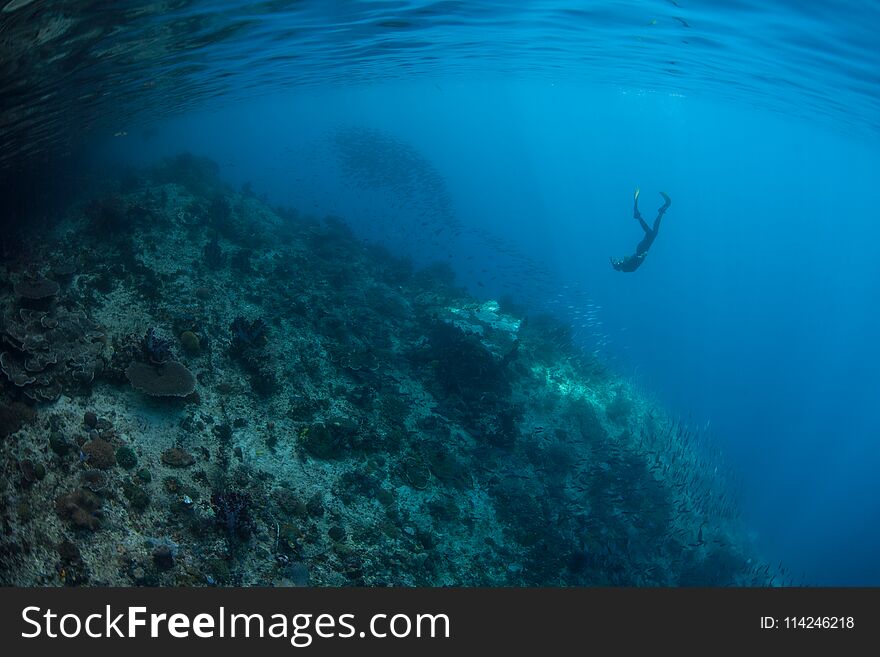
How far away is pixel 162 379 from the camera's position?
8812 millimetres

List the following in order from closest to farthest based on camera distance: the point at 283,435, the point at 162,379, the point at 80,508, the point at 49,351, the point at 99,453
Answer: the point at 80,508 < the point at 99,453 < the point at 49,351 < the point at 162,379 < the point at 283,435

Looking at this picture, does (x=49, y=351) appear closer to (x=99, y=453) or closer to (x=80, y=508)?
(x=99, y=453)

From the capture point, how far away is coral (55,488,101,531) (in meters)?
6.51

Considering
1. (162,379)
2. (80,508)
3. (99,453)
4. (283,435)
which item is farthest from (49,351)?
(283,435)

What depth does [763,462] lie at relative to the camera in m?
38.0

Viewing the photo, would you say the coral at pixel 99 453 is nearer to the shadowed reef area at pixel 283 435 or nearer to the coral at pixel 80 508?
the shadowed reef area at pixel 283 435

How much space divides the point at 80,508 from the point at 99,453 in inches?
41.7

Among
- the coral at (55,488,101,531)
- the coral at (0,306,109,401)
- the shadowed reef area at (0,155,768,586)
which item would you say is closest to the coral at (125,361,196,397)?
the shadowed reef area at (0,155,768,586)

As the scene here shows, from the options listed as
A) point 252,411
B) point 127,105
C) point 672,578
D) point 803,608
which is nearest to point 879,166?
point 672,578

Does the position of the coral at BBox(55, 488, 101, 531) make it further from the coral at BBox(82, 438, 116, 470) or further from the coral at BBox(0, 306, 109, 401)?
the coral at BBox(0, 306, 109, 401)

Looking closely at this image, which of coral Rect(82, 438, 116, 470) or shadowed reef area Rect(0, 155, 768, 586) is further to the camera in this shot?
coral Rect(82, 438, 116, 470)

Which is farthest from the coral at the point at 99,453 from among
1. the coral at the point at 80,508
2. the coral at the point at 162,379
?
the coral at the point at 162,379

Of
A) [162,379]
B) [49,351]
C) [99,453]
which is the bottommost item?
[99,453]

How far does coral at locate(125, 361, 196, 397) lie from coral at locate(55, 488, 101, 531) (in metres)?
2.19
